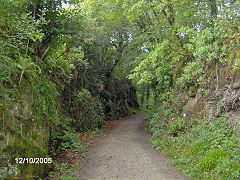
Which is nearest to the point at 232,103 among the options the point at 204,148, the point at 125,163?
the point at 204,148

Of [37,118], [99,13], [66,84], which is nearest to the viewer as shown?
[37,118]

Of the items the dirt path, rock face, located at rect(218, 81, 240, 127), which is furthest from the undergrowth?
the dirt path

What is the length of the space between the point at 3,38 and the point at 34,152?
117 inches

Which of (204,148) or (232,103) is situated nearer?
(204,148)

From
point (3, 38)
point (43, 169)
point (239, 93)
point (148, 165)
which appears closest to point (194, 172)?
point (148, 165)

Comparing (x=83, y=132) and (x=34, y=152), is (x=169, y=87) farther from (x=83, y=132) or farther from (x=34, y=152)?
(x=34, y=152)

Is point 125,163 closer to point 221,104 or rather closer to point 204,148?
point 204,148

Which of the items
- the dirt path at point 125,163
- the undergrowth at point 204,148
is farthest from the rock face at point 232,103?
the dirt path at point 125,163

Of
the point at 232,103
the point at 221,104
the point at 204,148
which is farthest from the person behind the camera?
the point at 221,104

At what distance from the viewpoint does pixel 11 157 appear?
412cm

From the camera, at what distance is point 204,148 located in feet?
21.7

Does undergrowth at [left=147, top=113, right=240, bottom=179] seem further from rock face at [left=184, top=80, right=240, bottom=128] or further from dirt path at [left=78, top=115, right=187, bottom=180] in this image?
dirt path at [left=78, top=115, right=187, bottom=180]

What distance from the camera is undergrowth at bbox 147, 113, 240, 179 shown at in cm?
530

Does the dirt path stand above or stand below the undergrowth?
below
